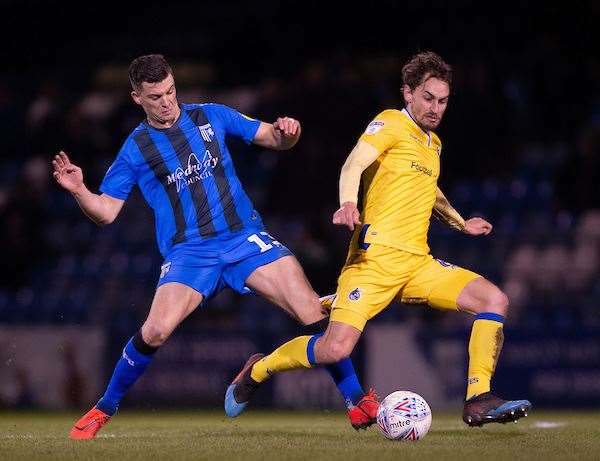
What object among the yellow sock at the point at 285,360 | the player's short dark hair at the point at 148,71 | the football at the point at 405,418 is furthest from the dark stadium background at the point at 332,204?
the player's short dark hair at the point at 148,71

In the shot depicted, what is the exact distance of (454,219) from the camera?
25.3 feet

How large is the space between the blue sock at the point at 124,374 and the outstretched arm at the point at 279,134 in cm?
150

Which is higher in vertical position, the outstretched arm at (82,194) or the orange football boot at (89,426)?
the outstretched arm at (82,194)

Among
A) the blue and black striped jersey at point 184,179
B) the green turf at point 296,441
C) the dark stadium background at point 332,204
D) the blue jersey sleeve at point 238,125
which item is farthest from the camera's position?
the dark stadium background at point 332,204

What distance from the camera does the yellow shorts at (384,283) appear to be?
7109mm

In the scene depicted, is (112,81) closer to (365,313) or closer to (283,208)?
(283,208)

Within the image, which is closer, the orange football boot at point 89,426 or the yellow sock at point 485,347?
the yellow sock at point 485,347

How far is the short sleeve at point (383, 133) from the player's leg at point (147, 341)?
4.64 feet

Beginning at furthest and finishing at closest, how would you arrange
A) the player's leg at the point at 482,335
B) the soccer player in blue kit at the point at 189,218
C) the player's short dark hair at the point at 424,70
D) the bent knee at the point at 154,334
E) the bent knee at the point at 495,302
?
1. the soccer player in blue kit at the point at 189,218
2. the bent knee at the point at 154,334
3. the player's short dark hair at the point at 424,70
4. the bent knee at the point at 495,302
5. the player's leg at the point at 482,335

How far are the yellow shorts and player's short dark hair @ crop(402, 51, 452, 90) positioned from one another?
100cm

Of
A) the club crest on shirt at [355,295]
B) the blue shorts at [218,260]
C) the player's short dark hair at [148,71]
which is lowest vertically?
the club crest on shirt at [355,295]

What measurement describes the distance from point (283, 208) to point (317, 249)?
69.5 inches

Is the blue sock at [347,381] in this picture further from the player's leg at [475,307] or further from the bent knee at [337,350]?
the player's leg at [475,307]

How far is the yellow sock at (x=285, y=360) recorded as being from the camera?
24.1 ft
